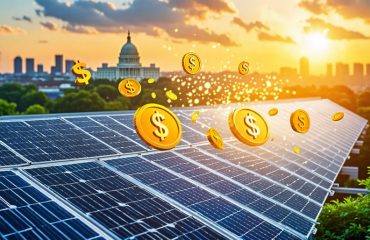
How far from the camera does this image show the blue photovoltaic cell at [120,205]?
1338cm

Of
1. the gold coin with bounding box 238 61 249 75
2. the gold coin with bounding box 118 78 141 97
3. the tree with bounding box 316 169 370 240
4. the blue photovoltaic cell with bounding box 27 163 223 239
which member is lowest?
the tree with bounding box 316 169 370 240

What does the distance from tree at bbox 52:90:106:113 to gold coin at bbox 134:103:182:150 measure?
→ 3151 inches

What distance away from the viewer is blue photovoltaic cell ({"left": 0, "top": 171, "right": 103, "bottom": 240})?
460 inches

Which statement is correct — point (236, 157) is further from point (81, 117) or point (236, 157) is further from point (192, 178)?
point (81, 117)

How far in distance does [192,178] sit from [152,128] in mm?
5758

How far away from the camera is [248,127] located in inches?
657

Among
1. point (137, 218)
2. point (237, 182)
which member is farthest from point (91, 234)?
point (237, 182)

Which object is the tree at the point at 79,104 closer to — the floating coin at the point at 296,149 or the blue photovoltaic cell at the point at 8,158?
the floating coin at the point at 296,149

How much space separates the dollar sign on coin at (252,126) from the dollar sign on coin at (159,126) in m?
3.22

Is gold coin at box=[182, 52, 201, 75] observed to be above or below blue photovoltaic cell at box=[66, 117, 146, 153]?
above

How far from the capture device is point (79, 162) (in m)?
18.7

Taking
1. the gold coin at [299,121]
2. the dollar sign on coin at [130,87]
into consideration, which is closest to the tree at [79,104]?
the dollar sign on coin at [130,87]

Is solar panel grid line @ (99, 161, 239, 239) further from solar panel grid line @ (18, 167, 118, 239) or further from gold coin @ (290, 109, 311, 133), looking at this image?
gold coin @ (290, 109, 311, 133)

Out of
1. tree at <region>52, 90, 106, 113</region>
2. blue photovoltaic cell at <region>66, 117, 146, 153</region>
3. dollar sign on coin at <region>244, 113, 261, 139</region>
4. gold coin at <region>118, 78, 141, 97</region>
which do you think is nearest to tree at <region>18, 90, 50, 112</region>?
tree at <region>52, 90, 106, 113</region>
